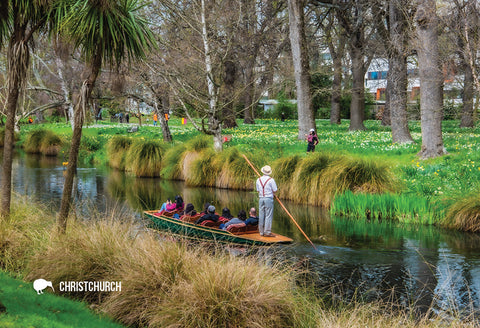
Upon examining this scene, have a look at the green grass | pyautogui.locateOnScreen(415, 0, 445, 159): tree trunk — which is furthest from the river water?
pyautogui.locateOnScreen(415, 0, 445, 159): tree trunk

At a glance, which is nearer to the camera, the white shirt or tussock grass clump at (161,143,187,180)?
the white shirt

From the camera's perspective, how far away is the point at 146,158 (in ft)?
91.3

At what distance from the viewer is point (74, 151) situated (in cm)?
1059

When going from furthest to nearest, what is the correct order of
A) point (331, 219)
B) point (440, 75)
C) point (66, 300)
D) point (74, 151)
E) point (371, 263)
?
point (440, 75), point (331, 219), point (371, 263), point (74, 151), point (66, 300)

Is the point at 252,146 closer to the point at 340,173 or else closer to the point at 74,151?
the point at 340,173

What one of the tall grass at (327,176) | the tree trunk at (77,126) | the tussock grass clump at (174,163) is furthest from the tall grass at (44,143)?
the tree trunk at (77,126)

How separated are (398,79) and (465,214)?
11.4 metres

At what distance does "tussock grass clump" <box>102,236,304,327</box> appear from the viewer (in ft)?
24.5

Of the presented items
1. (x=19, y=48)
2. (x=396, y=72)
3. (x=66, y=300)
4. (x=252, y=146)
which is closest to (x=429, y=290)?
(x=66, y=300)

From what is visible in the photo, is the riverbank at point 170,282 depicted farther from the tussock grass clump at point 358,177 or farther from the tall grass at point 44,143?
the tall grass at point 44,143

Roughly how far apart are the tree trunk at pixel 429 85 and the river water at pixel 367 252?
5.20 meters

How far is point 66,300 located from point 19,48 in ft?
17.3

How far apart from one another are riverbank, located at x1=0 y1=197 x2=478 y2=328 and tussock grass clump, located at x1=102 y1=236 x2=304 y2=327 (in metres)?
0.01

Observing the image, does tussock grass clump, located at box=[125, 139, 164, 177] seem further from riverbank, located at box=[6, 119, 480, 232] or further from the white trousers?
the white trousers
